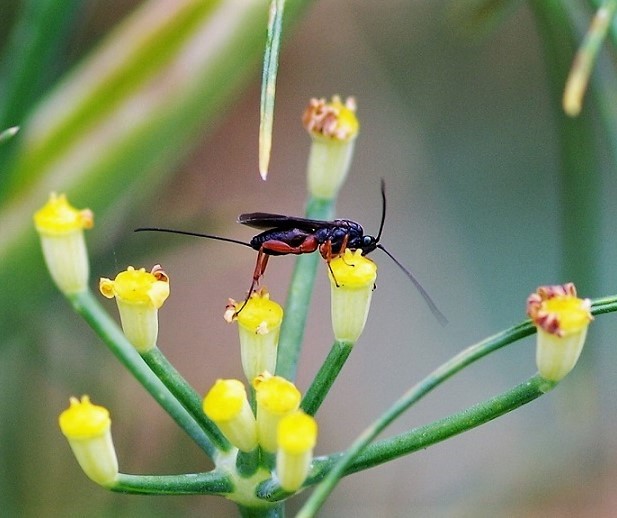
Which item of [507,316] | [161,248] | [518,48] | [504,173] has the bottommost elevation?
[507,316]

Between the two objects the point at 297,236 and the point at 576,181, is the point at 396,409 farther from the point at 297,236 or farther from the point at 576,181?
the point at 576,181

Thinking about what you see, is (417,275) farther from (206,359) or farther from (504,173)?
(206,359)

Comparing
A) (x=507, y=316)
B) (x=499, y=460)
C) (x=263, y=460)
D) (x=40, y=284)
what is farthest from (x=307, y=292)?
(x=507, y=316)

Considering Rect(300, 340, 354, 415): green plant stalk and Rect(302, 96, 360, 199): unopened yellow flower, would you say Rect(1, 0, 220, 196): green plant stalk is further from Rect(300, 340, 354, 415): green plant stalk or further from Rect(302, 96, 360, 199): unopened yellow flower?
Rect(300, 340, 354, 415): green plant stalk

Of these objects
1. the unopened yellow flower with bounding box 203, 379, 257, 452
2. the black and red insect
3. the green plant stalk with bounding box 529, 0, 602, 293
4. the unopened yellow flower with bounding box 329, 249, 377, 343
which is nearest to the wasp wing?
the black and red insect

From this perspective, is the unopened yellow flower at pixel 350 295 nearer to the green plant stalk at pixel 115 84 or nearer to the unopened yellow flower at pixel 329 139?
the unopened yellow flower at pixel 329 139

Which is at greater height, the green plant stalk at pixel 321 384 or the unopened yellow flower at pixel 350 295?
the unopened yellow flower at pixel 350 295

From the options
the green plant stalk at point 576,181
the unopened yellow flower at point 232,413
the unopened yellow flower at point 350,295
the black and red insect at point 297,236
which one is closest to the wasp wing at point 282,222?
the black and red insect at point 297,236
